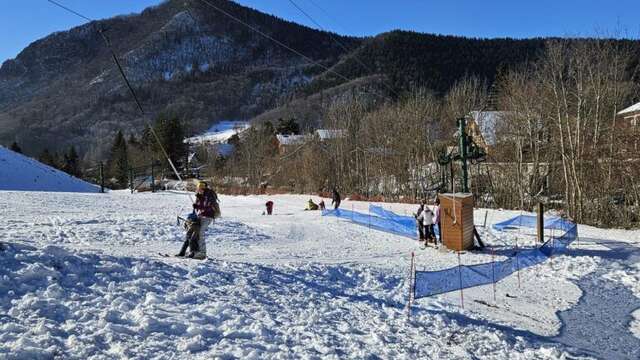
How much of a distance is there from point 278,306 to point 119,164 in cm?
9508

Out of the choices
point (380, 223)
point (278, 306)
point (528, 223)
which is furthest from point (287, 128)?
point (278, 306)

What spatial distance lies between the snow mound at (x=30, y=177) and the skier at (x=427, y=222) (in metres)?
42.0

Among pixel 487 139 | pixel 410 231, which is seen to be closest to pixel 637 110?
pixel 487 139

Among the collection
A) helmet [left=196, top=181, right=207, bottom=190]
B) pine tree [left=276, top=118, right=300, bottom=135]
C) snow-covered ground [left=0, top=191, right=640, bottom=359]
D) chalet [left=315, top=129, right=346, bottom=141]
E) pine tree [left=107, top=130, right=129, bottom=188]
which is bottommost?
snow-covered ground [left=0, top=191, right=640, bottom=359]

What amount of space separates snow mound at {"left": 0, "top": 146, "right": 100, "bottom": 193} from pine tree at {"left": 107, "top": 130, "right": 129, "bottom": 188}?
3638cm

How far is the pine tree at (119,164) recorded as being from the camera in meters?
95.1

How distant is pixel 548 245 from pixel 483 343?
11774 mm

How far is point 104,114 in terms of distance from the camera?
196625mm

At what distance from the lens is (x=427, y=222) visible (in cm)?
2053

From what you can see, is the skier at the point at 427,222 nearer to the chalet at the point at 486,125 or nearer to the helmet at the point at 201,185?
the helmet at the point at 201,185

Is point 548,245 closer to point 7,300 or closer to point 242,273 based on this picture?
point 242,273

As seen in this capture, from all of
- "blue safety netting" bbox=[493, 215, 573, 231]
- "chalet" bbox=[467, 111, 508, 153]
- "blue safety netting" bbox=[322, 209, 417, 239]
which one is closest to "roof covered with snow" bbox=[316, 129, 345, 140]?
"chalet" bbox=[467, 111, 508, 153]

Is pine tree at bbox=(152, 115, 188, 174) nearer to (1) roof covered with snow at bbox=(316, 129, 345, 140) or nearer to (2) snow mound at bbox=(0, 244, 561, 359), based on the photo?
(1) roof covered with snow at bbox=(316, 129, 345, 140)

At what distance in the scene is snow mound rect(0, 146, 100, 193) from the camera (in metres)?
48.1
